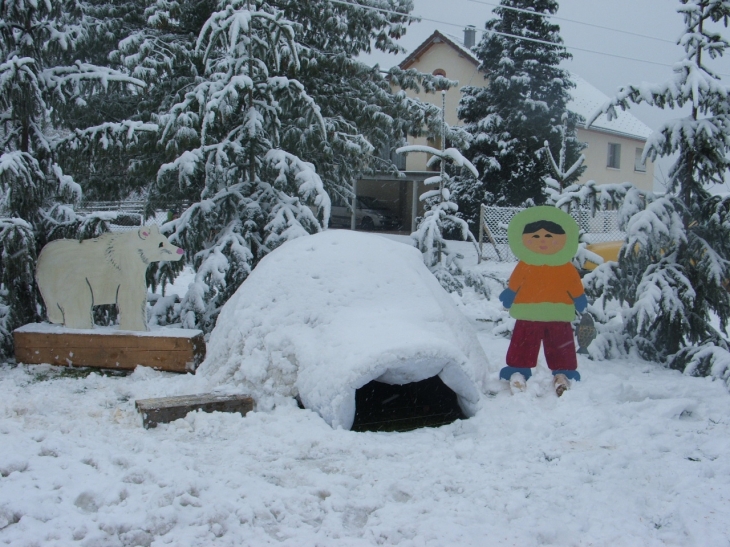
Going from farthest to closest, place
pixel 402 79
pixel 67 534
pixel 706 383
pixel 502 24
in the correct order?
pixel 502 24
pixel 402 79
pixel 706 383
pixel 67 534

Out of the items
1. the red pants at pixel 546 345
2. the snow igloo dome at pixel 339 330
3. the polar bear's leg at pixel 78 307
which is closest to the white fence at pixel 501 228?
the red pants at pixel 546 345

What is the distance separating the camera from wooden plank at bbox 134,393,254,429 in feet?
13.1

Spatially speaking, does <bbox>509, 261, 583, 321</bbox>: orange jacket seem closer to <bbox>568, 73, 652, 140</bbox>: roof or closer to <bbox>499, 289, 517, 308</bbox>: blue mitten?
<bbox>499, 289, 517, 308</bbox>: blue mitten

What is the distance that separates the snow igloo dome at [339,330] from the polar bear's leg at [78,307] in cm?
145

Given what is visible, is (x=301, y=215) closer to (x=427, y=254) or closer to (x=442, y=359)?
(x=427, y=254)

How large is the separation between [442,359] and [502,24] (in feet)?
50.8

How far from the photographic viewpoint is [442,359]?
4.05 m

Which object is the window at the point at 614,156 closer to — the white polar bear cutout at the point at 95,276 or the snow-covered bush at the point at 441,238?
the snow-covered bush at the point at 441,238

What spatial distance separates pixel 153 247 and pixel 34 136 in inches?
67.5

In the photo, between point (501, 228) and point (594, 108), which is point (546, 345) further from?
point (594, 108)

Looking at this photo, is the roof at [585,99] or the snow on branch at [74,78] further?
the roof at [585,99]

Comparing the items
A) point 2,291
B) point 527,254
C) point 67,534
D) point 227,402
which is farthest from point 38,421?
point 527,254

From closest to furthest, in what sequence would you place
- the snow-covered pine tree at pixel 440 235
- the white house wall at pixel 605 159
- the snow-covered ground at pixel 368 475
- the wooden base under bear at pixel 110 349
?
the snow-covered ground at pixel 368 475 < the wooden base under bear at pixel 110 349 < the snow-covered pine tree at pixel 440 235 < the white house wall at pixel 605 159

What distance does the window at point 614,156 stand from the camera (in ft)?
73.4
